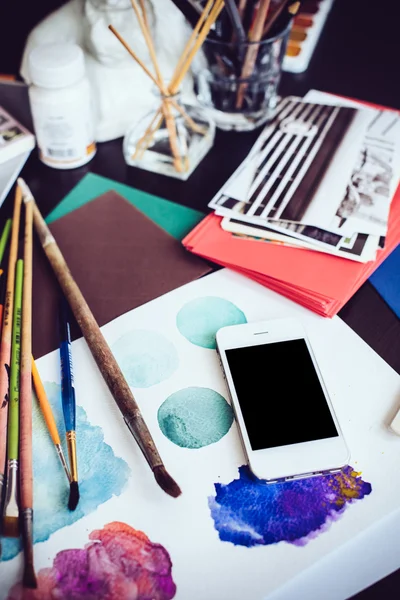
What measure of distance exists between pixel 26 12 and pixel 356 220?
620 millimetres

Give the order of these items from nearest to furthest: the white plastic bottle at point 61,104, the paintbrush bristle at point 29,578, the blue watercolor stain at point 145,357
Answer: the paintbrush bristle at point 29,578
the blue watercolor stain at point 145,357
the white plastic bottle at point 61,104

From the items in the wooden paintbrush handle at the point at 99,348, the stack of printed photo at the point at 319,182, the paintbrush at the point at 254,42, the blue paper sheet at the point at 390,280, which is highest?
the paintbrush at the point at 254,42

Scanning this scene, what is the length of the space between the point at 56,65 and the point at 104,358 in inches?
12.8

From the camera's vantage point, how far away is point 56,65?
0.59 metres

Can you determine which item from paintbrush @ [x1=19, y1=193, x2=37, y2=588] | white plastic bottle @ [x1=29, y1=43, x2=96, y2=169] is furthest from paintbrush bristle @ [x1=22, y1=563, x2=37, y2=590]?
white plastic bottle @ [x1=29, y1=43, x2=96, y2=169]

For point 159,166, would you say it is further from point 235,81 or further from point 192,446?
point 192,446

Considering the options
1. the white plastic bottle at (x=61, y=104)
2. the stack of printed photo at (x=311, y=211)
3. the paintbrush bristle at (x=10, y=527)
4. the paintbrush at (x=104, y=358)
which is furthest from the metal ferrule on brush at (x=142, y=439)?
the white plastic bottle at (x=61, y=104)

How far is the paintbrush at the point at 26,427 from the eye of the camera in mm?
381

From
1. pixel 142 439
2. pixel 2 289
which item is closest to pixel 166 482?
pixel 142 439

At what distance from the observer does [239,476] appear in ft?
1.41

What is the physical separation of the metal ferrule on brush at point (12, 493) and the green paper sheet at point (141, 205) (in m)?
0.30

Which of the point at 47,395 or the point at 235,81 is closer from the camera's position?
the point at 47,395

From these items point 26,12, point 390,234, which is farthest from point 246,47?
point 26,12

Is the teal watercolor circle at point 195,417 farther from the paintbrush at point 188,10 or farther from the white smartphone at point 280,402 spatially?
the paintbrush at point 188,10
